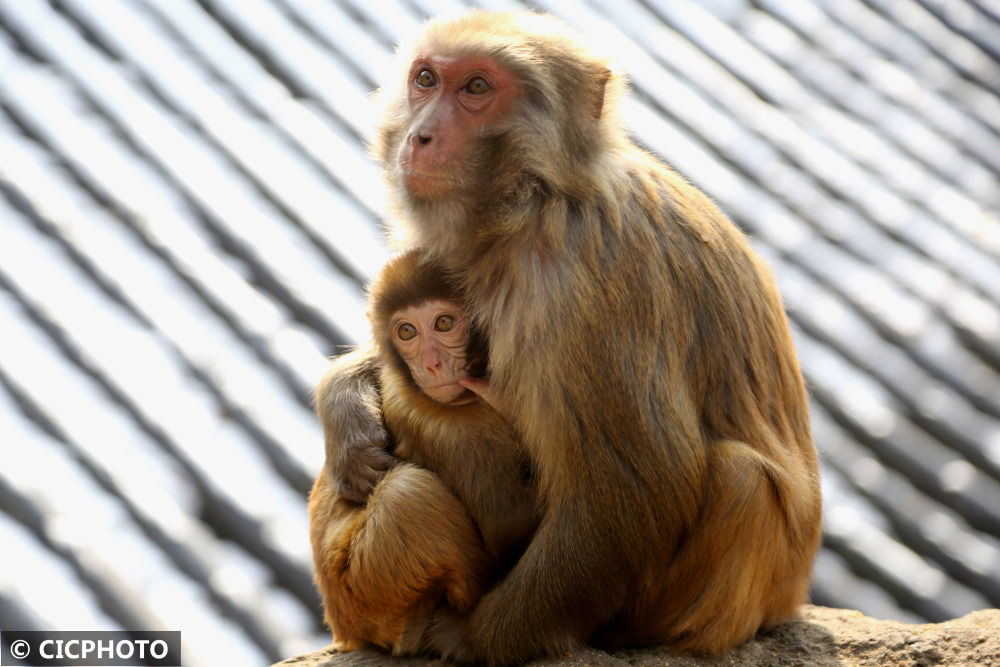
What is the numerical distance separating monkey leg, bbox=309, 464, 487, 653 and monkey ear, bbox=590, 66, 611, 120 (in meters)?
1.19

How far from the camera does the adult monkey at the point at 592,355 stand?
4012 millimetres

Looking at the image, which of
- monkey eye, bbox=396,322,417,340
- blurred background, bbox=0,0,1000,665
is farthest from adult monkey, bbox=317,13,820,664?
blurred background, bbox=0,0,1000,665

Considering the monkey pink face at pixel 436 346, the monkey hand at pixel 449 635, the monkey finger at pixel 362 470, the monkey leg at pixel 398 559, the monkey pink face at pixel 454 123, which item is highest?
the monkey pink face at pixel 454 123

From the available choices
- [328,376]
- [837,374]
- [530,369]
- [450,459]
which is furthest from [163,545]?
[837,374]

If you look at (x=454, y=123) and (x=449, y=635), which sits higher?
(x=454, y=123)

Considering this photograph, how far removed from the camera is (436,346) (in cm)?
419


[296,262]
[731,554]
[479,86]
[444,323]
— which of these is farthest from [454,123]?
[296,262]

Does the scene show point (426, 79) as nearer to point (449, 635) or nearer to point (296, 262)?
point (449, 635)

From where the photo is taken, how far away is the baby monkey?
417 cm

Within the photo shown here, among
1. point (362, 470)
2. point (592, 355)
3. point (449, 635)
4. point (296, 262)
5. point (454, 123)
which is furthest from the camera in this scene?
point (296, 262)

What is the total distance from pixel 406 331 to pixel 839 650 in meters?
1.68

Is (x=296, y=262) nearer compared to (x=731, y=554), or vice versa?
(x=731, y=554)

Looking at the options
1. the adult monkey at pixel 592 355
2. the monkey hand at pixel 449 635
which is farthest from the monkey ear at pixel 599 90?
the monkey hand at pixel 449 635

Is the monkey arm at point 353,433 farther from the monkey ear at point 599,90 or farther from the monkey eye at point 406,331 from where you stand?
the monkey ear at point 599,90
